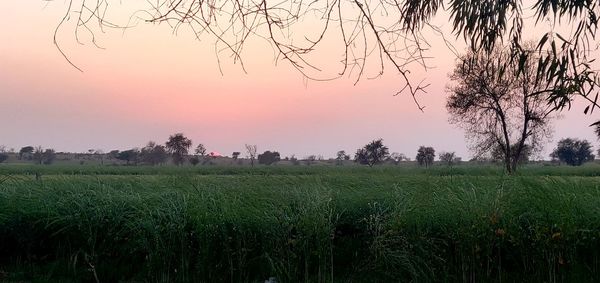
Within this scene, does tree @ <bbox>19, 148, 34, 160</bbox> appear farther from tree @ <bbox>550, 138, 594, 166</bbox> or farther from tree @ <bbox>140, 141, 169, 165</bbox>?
tree @ <bbox>550, 138, 594, 166</bbox>

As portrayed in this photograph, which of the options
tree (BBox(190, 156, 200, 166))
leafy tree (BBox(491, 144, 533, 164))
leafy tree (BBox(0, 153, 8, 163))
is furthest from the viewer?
tree (BBox(190, 156, 200, 166))

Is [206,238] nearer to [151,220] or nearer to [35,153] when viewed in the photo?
[151,220]

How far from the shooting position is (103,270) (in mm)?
6445

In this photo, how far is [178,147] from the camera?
246ft

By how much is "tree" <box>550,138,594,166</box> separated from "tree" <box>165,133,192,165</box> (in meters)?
51.3

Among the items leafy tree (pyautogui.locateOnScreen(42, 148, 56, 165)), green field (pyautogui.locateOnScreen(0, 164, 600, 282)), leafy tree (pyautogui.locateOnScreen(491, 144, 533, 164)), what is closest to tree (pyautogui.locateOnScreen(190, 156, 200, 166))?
leafy tree (pyautogui.locateOnScreen(42, 148, 56, 165))

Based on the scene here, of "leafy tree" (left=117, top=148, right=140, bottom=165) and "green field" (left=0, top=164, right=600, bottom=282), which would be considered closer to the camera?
"green field" (left=0, top=164, right=600, bottom=282)

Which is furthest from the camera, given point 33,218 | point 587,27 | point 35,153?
point 35,153

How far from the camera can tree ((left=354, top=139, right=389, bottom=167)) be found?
6581cm

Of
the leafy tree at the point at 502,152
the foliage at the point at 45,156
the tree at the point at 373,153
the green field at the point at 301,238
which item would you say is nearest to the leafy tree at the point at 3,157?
the foliage at the point at 45,156

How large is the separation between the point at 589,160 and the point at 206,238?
276ft

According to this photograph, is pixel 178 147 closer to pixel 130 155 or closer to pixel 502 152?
pixel 130 155

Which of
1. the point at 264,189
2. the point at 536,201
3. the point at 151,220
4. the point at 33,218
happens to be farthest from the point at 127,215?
the point at 536,201

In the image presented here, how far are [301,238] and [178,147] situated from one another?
7087 cm
